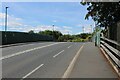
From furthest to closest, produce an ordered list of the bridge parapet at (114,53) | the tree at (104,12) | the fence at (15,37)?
the fence at (15,37)
the tree at (104,12)
the bridge parapet at (114,53)

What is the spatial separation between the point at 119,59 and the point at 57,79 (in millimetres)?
3637

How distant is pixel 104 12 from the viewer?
83.7 ft

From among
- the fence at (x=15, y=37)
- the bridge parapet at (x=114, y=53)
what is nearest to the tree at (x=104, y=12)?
the bridge parapet at (x=114, y=53)

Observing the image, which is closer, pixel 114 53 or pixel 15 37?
pixel 114 53

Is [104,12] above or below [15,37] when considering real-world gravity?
above

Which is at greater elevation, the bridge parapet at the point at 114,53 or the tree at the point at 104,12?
the tree at the point at 104,12

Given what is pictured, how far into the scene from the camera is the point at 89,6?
27.3 meters

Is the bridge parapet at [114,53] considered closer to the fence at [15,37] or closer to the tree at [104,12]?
the tree at [104,12]

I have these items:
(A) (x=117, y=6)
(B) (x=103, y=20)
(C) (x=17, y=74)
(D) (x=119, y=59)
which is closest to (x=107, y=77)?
(D) (x=119, y=59)

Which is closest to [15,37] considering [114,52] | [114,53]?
[114,53]

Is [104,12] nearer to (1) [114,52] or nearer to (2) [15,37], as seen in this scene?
(1) [114,52]

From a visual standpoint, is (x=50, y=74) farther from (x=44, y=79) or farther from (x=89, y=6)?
(x=89, y=6)

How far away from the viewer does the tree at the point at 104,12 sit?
2452 centimetres

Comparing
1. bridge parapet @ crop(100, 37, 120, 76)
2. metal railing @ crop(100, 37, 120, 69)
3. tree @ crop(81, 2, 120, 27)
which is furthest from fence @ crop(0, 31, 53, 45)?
metal railing @ crop(100, 37, 120, 69)
